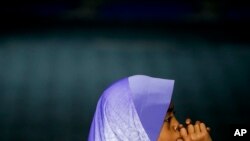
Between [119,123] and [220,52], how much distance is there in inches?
130

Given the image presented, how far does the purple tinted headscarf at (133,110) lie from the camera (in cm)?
101

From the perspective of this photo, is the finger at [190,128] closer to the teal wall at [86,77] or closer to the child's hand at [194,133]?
the child's hand at [194,133]

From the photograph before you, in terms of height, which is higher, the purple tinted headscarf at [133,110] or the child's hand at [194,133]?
the purple tinted headscarf at [133,110]

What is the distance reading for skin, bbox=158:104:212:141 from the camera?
1072mm

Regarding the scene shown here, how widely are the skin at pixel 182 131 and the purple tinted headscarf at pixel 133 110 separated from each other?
0.22ft

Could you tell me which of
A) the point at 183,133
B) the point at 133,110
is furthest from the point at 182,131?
the point at 133,110

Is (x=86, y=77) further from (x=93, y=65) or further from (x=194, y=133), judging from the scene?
(x=194, y=133)

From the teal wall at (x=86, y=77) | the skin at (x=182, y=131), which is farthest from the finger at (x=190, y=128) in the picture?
the teal wall at (x=86, y=77)

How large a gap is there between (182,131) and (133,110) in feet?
0.48

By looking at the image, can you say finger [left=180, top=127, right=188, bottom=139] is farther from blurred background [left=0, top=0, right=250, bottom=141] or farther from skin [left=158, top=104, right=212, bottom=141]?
blurred background [left=0, top=0, right=250, bottom=141]

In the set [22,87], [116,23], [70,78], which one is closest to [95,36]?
[116,23]

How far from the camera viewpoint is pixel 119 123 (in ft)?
3.34

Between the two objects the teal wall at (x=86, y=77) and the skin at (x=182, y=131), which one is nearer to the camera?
the skin at (x=182, y=131)

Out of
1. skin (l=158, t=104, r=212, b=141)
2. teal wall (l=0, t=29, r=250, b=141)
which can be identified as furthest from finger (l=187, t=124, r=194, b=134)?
teal wall (l=0, t=29, r=250, b=141)
